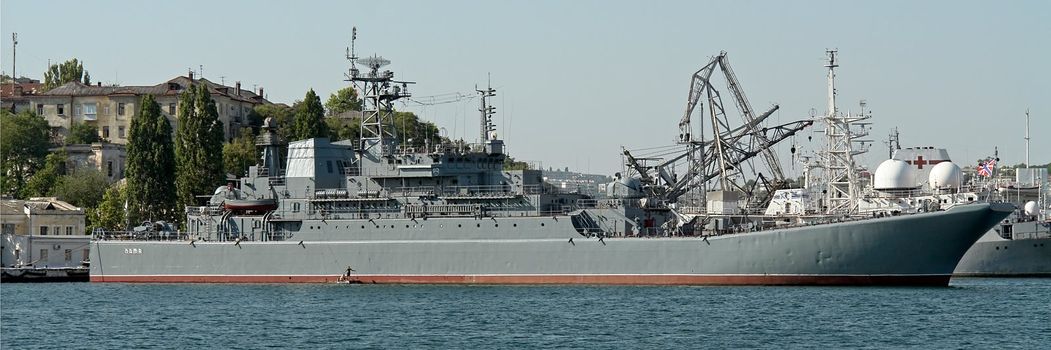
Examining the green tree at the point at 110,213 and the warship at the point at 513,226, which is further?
the green tree at the point at 110,213

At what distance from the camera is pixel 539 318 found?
40.3 meters

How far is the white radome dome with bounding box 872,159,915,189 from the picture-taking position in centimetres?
5538

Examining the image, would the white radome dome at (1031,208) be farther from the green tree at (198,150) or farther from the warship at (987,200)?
the green tree at (198,150)

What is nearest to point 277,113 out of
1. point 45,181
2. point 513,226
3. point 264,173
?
point 45,181

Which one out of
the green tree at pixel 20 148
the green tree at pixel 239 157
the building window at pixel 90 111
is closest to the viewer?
the green tree at pixel 239 157

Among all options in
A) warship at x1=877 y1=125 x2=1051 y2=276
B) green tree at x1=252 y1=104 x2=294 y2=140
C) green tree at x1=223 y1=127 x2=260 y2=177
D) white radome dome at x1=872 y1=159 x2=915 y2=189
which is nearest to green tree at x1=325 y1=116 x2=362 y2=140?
green tree at x1=252 y1=104 x2=294 y2=140

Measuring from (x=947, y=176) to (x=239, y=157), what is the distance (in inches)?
1547

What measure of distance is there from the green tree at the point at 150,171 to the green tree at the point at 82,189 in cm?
1097

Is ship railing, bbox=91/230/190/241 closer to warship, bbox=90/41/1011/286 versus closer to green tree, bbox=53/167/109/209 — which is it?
warship, bbox=90/41/1011/286

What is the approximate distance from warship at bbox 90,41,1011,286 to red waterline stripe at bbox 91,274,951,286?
5cm

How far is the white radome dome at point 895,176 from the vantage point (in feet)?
182

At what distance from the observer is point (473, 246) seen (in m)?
51.4

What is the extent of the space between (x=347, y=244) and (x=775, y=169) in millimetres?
19689

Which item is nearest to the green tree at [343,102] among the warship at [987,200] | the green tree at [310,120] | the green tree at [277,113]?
the green tree at [277,113]
